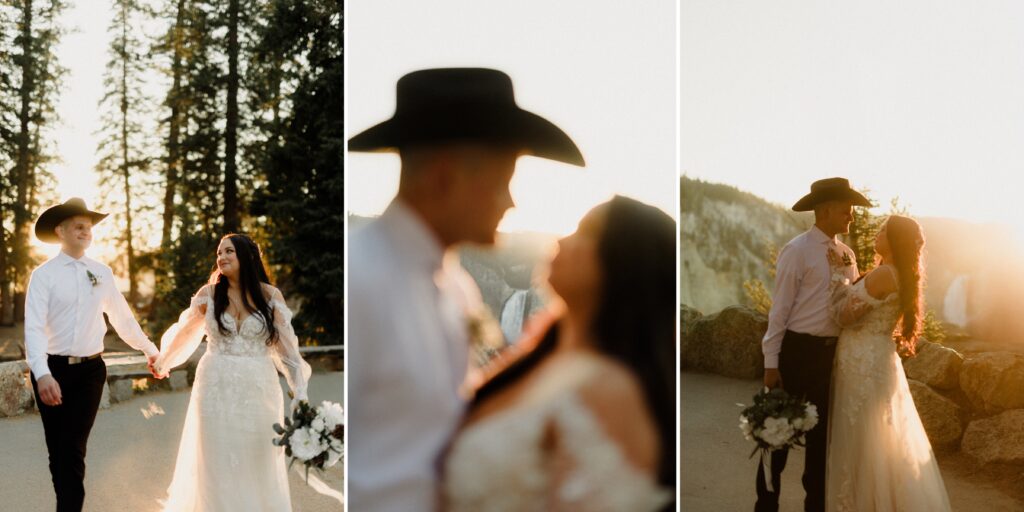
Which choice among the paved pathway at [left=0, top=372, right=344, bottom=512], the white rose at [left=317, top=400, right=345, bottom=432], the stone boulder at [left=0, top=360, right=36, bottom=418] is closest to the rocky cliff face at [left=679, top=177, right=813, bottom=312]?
the white rose at [left=317, top=400, right=345, bottom=432]

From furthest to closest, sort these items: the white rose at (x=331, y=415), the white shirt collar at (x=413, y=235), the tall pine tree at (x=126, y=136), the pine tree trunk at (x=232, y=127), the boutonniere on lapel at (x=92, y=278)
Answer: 1. the pine tree trunk at (x=232, y=127)
2. the tall pine tree at (x=126, y=136)
3. the white shirt collar at (x=413, y=235)
4. the boutonniere on lapel at (x=92, y=278)
5. the white rose at (x=331, y=415)

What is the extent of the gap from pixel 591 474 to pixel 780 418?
0.86 meters

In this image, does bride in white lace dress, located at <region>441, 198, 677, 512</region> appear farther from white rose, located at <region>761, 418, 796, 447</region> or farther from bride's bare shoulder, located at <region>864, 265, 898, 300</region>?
bride's bare shoulder, located at <region>864, 265, 898, 300</region>

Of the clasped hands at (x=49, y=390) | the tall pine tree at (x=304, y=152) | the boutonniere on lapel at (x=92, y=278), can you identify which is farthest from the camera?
the tall pine tree at (x=304, y=152)

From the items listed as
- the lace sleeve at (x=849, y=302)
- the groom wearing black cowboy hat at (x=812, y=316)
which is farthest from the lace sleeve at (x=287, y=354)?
the lace sleeve at (x=849, y=302)

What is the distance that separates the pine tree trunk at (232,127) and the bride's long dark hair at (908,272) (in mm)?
3325

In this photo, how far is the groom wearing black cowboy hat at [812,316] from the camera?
3.29 m

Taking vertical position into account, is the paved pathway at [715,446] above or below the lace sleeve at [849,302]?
below

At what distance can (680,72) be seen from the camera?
137 inches

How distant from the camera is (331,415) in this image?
3.14 meters

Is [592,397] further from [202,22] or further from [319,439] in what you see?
[202,22]

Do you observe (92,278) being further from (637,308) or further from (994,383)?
(994,383)

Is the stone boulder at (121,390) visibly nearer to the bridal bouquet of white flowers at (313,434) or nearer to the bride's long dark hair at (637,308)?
the bridal bouquet of white flowers at (313,434)

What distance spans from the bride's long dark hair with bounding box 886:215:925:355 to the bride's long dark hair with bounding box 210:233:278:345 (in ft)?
8.42
